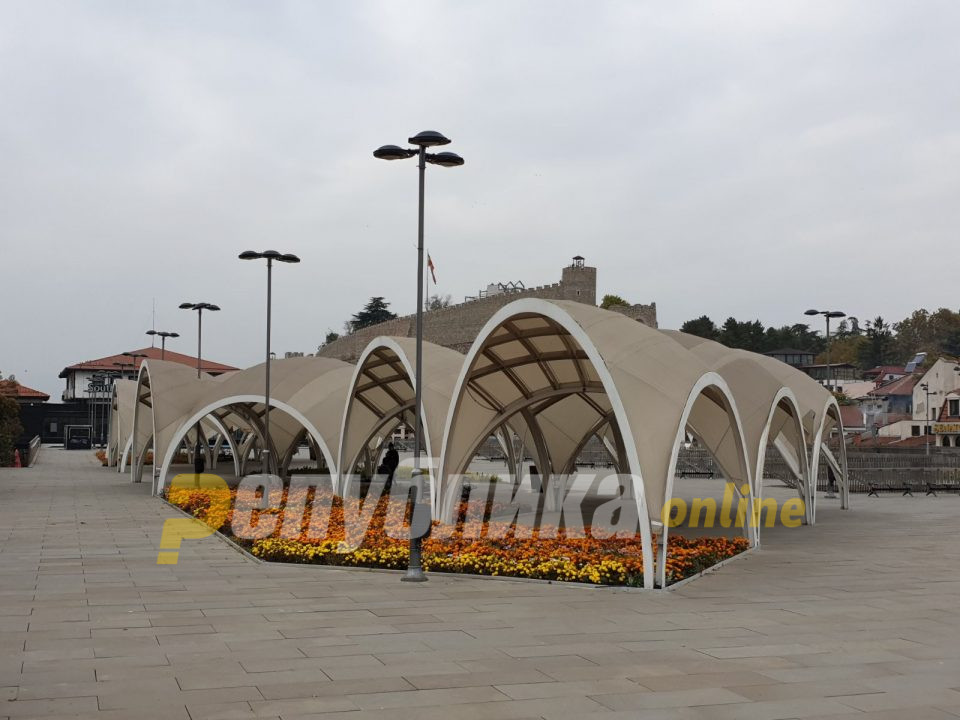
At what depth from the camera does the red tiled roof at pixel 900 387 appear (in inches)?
3716

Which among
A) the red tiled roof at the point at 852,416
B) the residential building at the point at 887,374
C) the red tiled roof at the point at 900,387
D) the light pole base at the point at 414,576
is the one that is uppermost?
the residential building at the point at 887,374

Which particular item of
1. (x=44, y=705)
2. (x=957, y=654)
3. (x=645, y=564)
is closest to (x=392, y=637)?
(x=44, y=705)

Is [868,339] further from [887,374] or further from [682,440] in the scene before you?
[682,440]

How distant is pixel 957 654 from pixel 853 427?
97761 mm

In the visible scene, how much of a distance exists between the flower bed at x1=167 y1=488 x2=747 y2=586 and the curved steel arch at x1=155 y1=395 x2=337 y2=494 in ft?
21.1

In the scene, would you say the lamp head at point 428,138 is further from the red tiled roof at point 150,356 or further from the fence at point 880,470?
the red tiled roof at point 150,356

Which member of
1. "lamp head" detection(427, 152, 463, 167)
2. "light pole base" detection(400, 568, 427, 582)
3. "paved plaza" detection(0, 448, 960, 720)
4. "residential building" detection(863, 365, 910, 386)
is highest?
"residential building" detection(863, 365, 910, 386)

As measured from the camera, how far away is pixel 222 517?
22234 millimetres

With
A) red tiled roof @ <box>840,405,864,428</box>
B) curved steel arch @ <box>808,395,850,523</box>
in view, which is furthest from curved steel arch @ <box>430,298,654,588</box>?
red tiled roof @ <box>840,405,864,428</box>

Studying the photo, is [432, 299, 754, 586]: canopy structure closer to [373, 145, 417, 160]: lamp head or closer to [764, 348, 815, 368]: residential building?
[373, 145, 417, 160]: lamp head

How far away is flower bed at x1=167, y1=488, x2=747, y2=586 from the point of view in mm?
14039

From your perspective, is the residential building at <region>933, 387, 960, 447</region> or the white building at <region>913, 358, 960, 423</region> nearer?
the residential building at <region>933, 387, 960, 447</region>

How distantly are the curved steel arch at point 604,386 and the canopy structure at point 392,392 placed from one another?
49.3 inches

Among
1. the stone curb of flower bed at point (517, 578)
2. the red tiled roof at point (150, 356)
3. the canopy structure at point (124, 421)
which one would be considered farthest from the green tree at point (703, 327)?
the stone curb of flower bed at point (517, 578)
